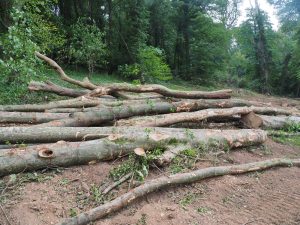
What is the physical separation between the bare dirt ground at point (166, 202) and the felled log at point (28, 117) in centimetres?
248

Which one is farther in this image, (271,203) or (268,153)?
(268,153)

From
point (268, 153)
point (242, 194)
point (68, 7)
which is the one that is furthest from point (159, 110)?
point (68, 7)

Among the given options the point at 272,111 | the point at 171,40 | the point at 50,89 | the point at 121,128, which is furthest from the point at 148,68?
the point at 121,128

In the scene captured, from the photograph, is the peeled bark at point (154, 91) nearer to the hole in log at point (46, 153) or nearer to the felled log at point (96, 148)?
the felled log at point (96, 148)

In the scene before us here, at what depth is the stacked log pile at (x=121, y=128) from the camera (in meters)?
4.57

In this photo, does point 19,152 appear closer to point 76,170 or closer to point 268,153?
point 76,170

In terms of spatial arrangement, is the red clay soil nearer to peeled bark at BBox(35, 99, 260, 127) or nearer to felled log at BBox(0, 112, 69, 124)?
peeled bark at BBox(35, 99, 260, 127)

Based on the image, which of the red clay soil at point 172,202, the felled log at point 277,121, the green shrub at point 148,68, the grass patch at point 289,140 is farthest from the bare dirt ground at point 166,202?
the green shrub at point 148,68

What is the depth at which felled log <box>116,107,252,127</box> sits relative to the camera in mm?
6670

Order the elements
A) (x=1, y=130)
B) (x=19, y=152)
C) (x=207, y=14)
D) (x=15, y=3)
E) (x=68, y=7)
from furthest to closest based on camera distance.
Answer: (x=207, y=14) → (x=68, y=7) → (x=15, y=3) → (x=1, y=130) → (x=19, y=152)

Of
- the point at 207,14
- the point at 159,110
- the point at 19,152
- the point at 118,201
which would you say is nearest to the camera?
the point at 118,201

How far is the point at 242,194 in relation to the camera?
15.8 ft

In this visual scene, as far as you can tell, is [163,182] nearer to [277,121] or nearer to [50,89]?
[277,121]

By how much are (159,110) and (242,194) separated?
3.50 meters
